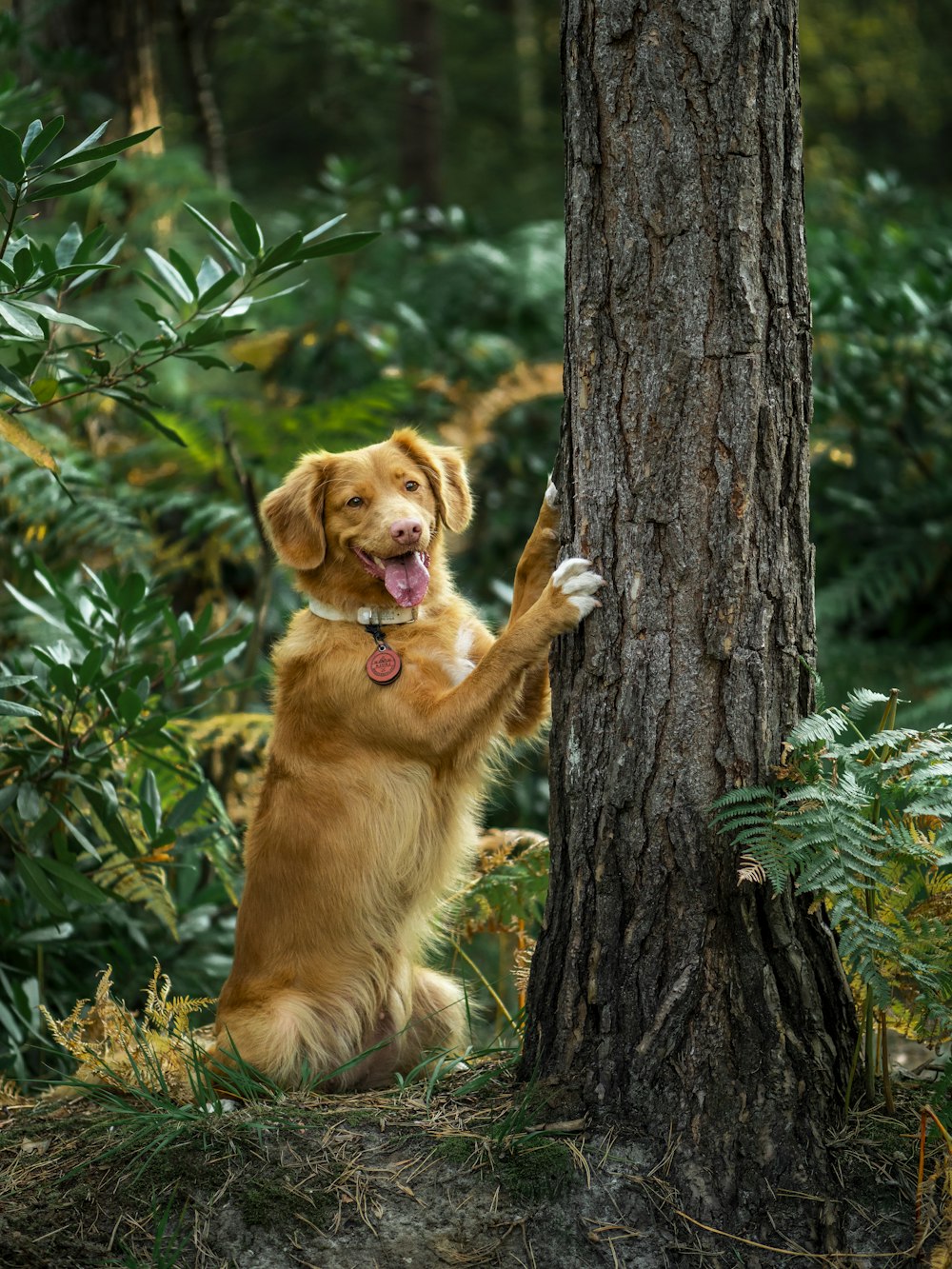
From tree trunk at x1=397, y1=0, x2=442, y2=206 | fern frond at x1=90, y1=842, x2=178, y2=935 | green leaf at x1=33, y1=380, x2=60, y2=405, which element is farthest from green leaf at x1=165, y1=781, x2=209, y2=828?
tree trunk at x1=397, y1=0, x2=442, y2=206

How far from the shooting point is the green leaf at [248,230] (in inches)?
130

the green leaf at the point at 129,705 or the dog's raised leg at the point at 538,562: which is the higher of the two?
the dog's raised leg at the point at 538,562

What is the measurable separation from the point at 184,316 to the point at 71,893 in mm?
1752

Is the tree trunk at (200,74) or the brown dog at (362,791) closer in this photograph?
the brown dog at (362,791)

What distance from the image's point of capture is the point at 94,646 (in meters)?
3.67

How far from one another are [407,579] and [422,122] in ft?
40.1

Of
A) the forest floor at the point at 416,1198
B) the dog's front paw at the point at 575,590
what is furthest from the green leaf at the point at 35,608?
the dog's front paw at the point at 575,590

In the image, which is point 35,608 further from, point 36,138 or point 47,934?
point 36,138

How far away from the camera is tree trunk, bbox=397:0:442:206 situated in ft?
44.3

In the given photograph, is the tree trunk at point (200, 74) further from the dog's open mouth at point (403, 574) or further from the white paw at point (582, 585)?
the white paw at point (582, 585)

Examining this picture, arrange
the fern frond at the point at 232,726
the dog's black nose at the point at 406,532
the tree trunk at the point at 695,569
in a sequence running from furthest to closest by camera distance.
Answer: the fern frond at the point at 232,726 < the dog's black nose at the point at 406,532 < the tree trunk at the point at 695,569

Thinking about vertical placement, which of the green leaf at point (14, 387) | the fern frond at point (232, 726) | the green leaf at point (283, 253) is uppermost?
the green leaf at point (283, 253)

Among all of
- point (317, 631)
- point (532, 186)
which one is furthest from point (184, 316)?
point (532, 186)

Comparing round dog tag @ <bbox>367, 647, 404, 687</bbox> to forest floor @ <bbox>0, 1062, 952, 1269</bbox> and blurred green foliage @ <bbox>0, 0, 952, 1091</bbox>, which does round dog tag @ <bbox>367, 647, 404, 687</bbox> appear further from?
forest floor @ <bbox>0, 1062, 952, 1269</bbox>
